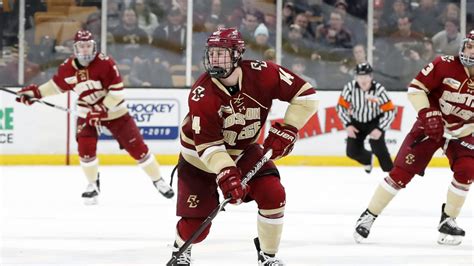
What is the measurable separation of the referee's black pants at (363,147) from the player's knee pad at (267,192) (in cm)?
417

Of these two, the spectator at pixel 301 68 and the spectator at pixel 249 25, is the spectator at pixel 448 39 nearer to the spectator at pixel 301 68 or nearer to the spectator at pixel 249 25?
the spectator at pixel 301 68

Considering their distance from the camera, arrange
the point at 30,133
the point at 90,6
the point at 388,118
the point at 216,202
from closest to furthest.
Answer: the point at 216,202 → the point at 388,118 → the point at 30,133 → the point at 90,6

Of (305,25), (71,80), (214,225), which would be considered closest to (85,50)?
(71,80)

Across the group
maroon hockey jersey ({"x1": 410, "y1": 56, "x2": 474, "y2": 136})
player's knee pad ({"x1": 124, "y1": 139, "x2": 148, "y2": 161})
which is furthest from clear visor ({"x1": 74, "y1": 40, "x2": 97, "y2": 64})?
maroon hockey jersey ({"x1": 410, "y1": 56, "x2": 474, "y2": 136})

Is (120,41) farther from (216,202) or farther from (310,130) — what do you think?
(216,202)

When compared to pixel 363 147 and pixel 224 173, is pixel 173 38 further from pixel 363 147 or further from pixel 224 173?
pixel 224 173

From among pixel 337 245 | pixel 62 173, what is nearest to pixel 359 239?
pixel 337 245

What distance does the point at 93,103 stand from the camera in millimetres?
6645

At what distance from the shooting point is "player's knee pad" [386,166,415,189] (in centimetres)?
502

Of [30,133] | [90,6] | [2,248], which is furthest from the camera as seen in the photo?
[90,6]

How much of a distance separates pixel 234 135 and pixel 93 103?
119 inches

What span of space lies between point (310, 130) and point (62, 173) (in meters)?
2.23

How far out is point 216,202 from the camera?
386cm

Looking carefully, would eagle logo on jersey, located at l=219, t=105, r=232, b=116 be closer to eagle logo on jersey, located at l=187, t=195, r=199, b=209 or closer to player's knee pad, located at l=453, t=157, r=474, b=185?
eagle logo on jersey, located at l=187, t=195, r=199, b=209
